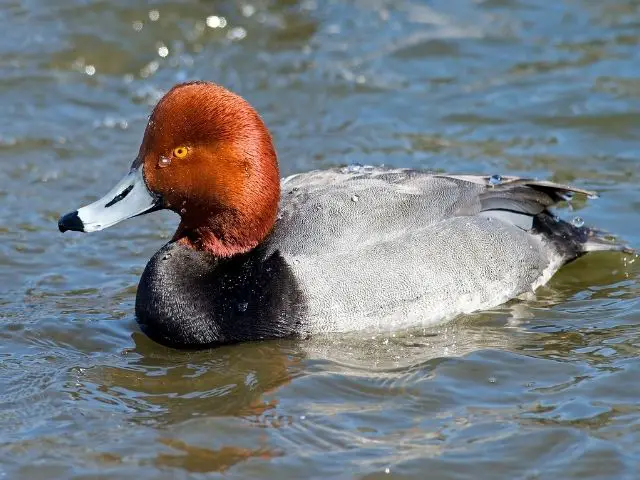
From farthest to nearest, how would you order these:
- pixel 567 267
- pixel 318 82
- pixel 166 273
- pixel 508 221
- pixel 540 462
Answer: pixel 318 82, pixel 567 267, pixel 508 221, pixel 166 273, pixel 540 462

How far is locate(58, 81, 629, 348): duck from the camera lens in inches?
229

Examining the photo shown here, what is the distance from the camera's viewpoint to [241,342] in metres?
5.87

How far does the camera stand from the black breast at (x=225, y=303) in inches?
229

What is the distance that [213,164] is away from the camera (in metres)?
5.84

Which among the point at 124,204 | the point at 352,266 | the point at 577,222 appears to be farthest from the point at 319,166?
the point at 124,204

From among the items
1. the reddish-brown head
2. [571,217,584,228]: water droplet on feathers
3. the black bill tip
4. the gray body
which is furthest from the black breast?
[571,217,584,228]: water droplet on feathers

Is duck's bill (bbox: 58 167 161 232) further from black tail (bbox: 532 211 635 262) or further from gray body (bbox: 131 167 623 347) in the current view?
black tail (bbox: 532 211 635 262)

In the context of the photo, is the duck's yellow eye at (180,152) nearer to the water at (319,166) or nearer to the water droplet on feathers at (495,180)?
the water at (319,166)

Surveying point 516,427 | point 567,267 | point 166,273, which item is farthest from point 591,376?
point 166,273

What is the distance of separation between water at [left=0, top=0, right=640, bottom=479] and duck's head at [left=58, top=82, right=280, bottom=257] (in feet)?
2.28

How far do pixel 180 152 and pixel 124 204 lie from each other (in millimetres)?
409

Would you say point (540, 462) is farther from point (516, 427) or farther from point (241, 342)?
point (241, 342)

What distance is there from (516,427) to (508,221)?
1.82m

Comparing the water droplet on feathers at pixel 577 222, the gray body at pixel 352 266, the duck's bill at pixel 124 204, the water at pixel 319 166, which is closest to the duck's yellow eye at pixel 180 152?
the duck's bill at pixel 124 204
